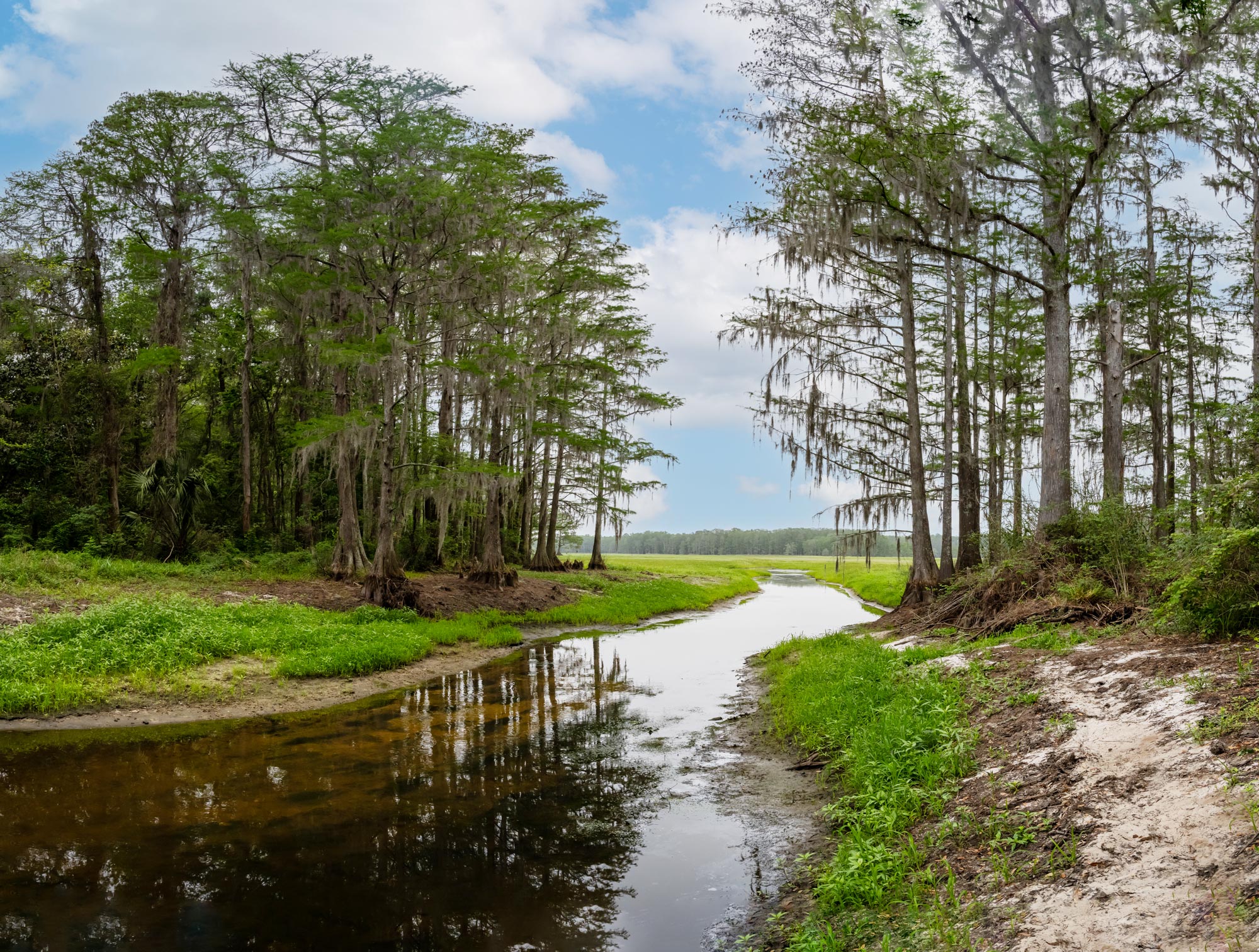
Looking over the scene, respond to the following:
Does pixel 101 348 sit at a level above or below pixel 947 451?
above

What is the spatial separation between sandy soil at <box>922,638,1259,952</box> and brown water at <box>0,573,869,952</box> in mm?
2011

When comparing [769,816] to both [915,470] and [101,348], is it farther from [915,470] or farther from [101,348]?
[101,348]

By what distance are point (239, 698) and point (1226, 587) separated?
1239 centimetres

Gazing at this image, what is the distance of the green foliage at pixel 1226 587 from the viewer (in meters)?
6.45

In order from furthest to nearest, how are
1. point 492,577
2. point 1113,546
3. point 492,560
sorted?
point 492,560
point 492,577
point 1113,546

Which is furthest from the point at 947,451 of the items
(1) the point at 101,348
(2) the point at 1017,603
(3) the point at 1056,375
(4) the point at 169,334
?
(1) the point at 101,348

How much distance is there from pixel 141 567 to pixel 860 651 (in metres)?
16.8

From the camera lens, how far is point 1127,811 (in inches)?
162

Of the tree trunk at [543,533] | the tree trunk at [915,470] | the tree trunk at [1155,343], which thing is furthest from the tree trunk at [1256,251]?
the tree trunk at [543,533]

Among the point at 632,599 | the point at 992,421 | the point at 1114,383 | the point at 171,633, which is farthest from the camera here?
the point at 632,599

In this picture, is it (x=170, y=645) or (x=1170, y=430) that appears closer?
(x=170, y=645)

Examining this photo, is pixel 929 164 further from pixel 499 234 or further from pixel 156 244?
pixel 156 244

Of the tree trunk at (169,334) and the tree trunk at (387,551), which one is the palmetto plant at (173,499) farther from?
the tree trunk at (387,551)

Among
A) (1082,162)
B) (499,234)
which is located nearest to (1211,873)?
(1082,162)
